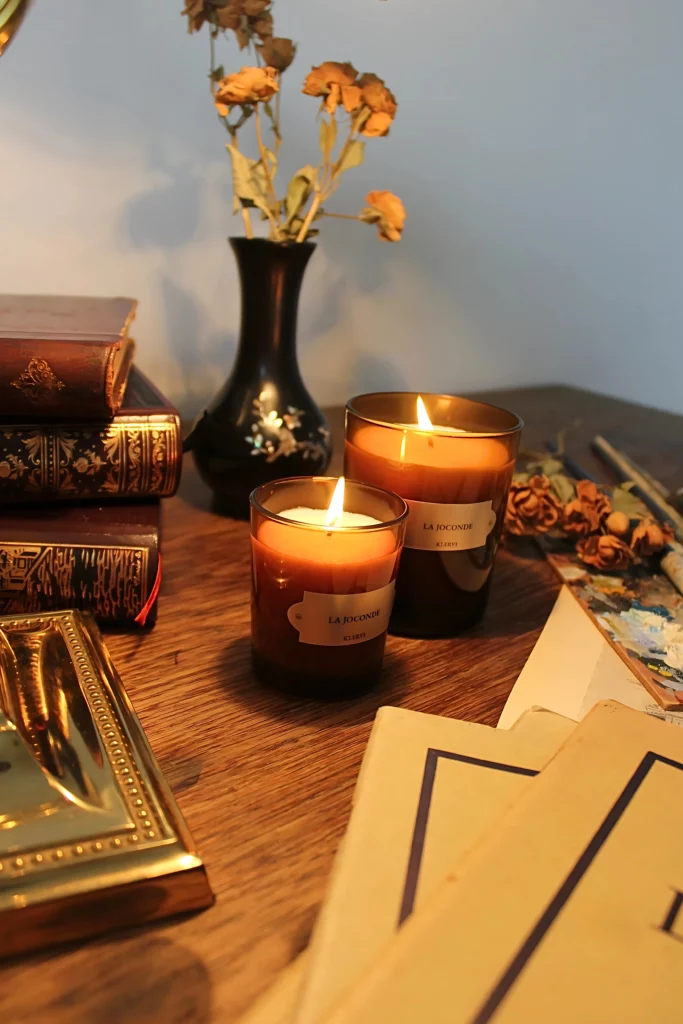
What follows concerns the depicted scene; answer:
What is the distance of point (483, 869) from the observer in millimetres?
279

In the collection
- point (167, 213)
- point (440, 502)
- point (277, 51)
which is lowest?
point (440, 502)

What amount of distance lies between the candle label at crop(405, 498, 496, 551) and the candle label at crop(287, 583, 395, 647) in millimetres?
64

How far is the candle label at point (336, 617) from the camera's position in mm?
413

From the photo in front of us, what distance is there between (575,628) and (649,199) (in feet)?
3.30

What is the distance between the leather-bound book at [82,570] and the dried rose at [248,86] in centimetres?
31

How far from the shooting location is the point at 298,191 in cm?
62

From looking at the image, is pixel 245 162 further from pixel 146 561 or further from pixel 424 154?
pixel 424 154

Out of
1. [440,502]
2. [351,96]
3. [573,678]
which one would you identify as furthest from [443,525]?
[351,96]

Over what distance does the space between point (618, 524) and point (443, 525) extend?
8.8 inches

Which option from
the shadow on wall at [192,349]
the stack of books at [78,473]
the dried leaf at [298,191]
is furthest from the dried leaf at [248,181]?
the shadow on wall at [192,349]

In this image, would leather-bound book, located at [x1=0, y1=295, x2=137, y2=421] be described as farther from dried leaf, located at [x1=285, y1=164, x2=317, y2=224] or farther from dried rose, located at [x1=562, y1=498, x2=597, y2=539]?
dried rose, located at [x1=562, y1=498, x2=597, y2=539]

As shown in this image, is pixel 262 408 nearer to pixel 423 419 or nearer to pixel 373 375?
pixel 423 419

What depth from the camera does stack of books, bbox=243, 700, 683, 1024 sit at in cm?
24

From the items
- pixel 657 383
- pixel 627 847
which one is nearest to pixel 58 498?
pixel 627 847
